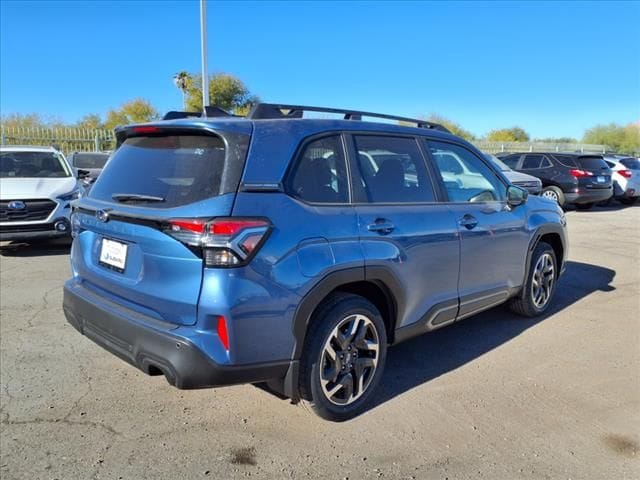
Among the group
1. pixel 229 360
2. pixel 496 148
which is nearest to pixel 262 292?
pixel 229 360

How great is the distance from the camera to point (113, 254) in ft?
9.68

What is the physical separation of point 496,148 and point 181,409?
109 ft

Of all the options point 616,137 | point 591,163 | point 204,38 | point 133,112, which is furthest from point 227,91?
point 616,137

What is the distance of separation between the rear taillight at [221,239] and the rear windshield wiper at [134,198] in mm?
352

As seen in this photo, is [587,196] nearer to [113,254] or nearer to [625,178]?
[625,178]

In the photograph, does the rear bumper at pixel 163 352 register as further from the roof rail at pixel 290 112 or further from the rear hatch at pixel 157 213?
the roof rail at pixel 290 112

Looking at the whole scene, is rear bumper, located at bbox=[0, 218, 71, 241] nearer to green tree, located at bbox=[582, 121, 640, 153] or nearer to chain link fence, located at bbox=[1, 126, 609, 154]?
chain link fence, located at bbox=[1, 126, 609, 154]

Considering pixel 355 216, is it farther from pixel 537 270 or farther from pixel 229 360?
pixel 537 270

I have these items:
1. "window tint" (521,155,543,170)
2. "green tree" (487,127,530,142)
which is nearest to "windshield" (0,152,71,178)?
"window tint" (521,155,543,170)

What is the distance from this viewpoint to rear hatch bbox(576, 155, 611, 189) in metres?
14.5

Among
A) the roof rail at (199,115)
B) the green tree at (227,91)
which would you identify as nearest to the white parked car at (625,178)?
the roof rail at (199,115)

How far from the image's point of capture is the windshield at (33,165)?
8.58m

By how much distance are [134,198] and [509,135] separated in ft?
206

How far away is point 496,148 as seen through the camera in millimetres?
33250
